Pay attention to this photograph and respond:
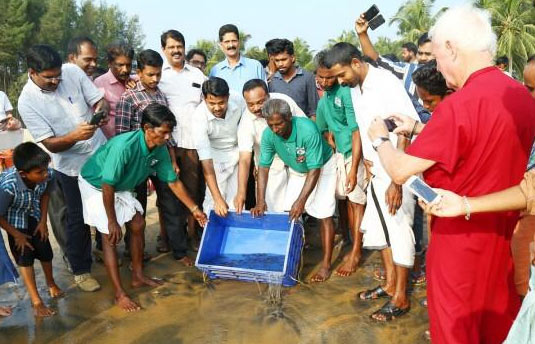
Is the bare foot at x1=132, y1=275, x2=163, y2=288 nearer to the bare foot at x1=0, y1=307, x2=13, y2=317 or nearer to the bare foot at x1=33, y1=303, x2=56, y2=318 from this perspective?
the bare foot at x1=33, y1=303, x2=56, y2=318

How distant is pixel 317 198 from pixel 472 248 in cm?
250

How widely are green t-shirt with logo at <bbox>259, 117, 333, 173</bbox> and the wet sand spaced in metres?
1.12

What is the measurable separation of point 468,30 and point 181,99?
3.66m

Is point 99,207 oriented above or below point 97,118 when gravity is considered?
below

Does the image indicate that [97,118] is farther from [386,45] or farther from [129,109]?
[386,45]

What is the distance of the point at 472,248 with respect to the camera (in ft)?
7.07

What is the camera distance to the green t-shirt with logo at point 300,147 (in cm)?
432

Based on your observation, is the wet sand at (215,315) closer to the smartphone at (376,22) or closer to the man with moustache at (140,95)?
the man with moustache at (140,95)

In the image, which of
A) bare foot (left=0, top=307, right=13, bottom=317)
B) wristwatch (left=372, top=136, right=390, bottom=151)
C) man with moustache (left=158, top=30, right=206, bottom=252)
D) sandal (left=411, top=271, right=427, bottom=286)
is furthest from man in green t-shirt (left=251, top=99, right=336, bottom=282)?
bare foot (left=0, top=307, right=13, bottom=317)

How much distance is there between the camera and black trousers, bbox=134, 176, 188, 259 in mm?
4961

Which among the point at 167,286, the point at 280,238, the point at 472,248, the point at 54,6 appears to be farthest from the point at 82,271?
the point at 54,6

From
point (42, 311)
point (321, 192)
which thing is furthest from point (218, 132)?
point (42, 311)

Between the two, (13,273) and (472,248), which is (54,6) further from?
(472,248)

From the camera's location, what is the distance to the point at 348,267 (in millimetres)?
4680
